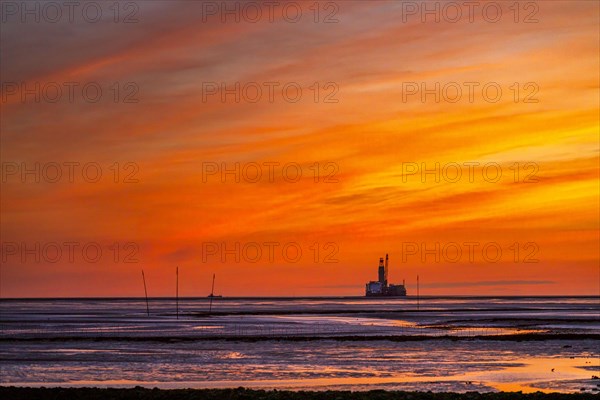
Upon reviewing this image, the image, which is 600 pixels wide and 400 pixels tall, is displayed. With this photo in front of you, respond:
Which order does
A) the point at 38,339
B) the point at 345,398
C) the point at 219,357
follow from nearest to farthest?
1. the point at 345,398
2. the point at 219,357
3. the point at 38,339

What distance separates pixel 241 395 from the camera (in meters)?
32.5

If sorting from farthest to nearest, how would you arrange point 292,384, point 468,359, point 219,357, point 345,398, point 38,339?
point 38,339, point 219,357, point 468,359, point 292,384, point 345,398

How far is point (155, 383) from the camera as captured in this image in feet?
138

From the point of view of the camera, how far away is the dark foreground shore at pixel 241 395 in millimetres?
32000

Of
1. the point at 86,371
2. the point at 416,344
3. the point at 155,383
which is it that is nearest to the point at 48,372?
the point at 86,371

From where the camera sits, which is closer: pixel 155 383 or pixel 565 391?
pixel 565 391

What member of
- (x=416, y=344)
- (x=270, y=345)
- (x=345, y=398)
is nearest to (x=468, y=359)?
(x=416, y=344)

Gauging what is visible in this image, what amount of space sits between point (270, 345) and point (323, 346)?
4.32m

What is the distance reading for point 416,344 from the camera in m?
69.1

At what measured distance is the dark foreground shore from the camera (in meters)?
32.0

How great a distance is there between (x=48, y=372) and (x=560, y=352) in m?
33.6

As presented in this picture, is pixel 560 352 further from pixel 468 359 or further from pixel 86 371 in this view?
pixel 86 371

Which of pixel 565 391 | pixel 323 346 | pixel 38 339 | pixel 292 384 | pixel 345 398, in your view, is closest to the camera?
pixel 345 398

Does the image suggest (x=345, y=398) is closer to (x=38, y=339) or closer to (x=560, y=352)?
(x=560, y=352)
